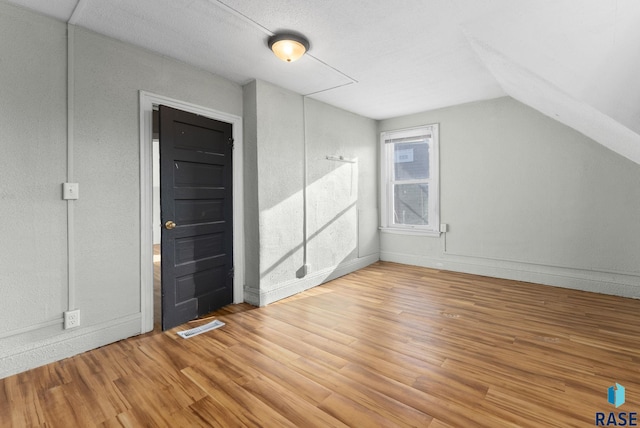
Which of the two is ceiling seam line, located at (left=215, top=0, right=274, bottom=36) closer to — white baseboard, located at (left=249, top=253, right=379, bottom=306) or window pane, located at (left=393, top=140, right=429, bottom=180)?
white baseboard, located at (left=249, top=253, right=379, bottom=306)

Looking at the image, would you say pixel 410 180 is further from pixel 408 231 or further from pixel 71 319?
pixel 71 319

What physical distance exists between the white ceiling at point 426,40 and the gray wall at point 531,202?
483 mm

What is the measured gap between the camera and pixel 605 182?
3.50 meters

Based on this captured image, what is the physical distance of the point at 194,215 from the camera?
2.96 m

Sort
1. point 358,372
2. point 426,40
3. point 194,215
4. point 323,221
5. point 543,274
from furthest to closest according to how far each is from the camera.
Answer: point 323,221
point 543,274
point 194,215
point 426,40
point 358,372

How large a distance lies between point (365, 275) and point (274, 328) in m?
2.09

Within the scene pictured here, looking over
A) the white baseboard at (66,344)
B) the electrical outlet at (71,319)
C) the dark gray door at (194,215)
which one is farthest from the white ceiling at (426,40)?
the white baseboard at (66,344)

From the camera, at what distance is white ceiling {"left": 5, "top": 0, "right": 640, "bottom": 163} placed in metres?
1.91

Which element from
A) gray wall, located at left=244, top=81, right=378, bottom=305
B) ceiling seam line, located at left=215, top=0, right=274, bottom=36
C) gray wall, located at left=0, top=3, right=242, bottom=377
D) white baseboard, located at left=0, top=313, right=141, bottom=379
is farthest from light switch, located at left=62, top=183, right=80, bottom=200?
ceiling seam line, located at left=215, top=0, right=274, bottom=36

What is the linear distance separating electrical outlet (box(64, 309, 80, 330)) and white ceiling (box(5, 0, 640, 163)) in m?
2.20

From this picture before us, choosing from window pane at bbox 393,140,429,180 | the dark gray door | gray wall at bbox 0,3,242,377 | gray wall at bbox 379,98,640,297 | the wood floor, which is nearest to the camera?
the wood floor

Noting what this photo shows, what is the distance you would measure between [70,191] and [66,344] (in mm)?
1160

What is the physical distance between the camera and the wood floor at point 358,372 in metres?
1.63

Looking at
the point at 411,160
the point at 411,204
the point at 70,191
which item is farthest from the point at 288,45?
the point at 411,204
